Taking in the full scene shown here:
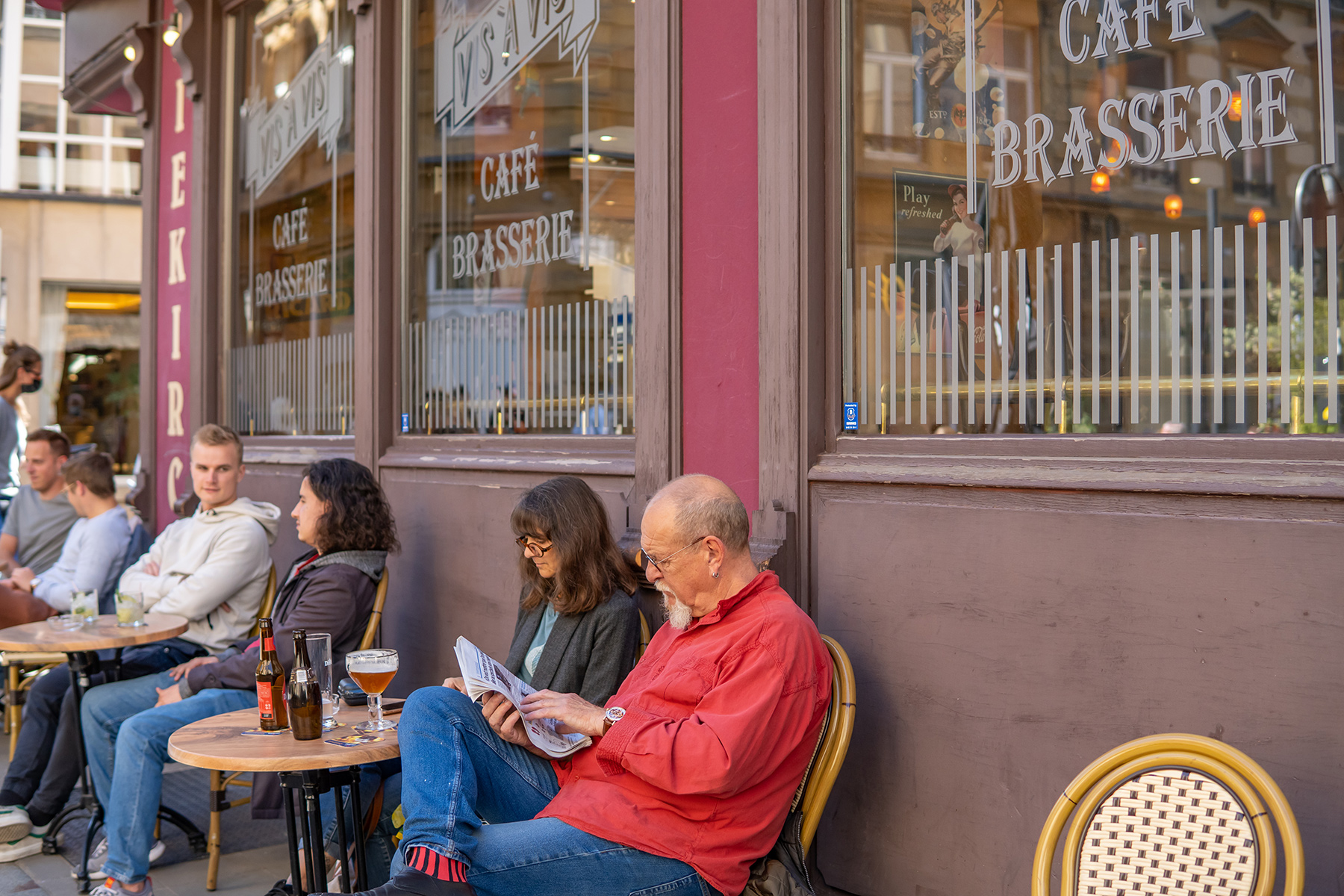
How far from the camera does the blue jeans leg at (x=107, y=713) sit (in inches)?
155

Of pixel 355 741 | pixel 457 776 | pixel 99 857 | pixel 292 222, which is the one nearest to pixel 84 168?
pixel 292 222

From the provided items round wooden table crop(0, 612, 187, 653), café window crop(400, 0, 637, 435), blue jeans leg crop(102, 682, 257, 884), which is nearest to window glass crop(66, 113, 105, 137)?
café window crop(400, 0, 637, 435)

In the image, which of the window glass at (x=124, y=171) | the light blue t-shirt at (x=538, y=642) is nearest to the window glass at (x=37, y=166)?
the window glass at (x=124, y=171)

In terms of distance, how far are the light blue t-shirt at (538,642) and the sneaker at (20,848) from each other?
222 cm

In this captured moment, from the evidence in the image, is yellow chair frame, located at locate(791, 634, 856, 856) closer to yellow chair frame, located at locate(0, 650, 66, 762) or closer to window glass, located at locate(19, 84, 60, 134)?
yellow chair frame, located at locate(0, 650, 66, 762)

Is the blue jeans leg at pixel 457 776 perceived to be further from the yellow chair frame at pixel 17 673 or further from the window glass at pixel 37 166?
the window glass at pixel 37 166

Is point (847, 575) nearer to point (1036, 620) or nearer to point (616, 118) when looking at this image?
point (1036, 620)

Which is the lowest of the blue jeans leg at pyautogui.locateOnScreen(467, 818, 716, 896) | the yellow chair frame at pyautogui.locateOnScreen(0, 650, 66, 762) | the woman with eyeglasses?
the yellow chair frame at pyautogui.locateOnScreen(0, 650, 66, 762)

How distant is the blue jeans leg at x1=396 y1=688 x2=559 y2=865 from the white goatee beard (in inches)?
20.9

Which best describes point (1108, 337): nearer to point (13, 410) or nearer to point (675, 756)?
point (675, 756)

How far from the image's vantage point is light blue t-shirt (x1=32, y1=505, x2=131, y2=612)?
5340 millimetres

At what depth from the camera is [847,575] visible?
2.97m

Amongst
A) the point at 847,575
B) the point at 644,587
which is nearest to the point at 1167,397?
the point at 847,575

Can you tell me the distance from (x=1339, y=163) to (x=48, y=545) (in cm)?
604
